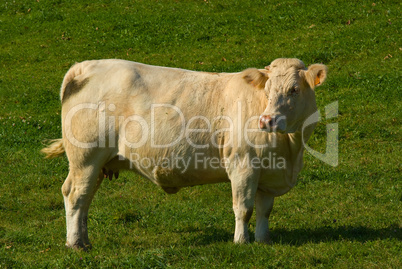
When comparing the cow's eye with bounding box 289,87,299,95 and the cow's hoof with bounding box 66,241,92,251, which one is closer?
the cow's eye with bounding box 289,87,299,95

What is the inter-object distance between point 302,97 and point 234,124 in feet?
3.38

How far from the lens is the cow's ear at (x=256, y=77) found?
26.9ft

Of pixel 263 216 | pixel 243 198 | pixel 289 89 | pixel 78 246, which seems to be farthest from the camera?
pixel 263 216

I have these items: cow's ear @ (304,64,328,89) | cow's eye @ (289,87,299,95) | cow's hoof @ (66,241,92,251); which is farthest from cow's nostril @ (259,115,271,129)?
cow's hoof @ (66,241,92,251)

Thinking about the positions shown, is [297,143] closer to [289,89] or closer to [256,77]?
[289,89]

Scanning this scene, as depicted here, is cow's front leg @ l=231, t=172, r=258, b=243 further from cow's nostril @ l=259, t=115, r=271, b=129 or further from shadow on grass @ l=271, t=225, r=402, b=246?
cow's nostril @ l=259, t=115, r=271, b=129

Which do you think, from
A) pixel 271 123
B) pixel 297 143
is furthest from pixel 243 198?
pixel 271 123

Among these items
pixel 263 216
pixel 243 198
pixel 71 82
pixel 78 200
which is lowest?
pixel 263 216

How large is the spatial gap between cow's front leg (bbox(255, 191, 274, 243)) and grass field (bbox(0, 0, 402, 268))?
0.23 meters

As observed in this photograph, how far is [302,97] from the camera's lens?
806 cm

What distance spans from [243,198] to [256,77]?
5.68 ft

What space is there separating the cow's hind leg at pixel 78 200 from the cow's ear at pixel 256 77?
2.62 meters

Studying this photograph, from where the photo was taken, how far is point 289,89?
26.0ft

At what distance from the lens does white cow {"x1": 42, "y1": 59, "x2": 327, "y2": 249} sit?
8102mm
